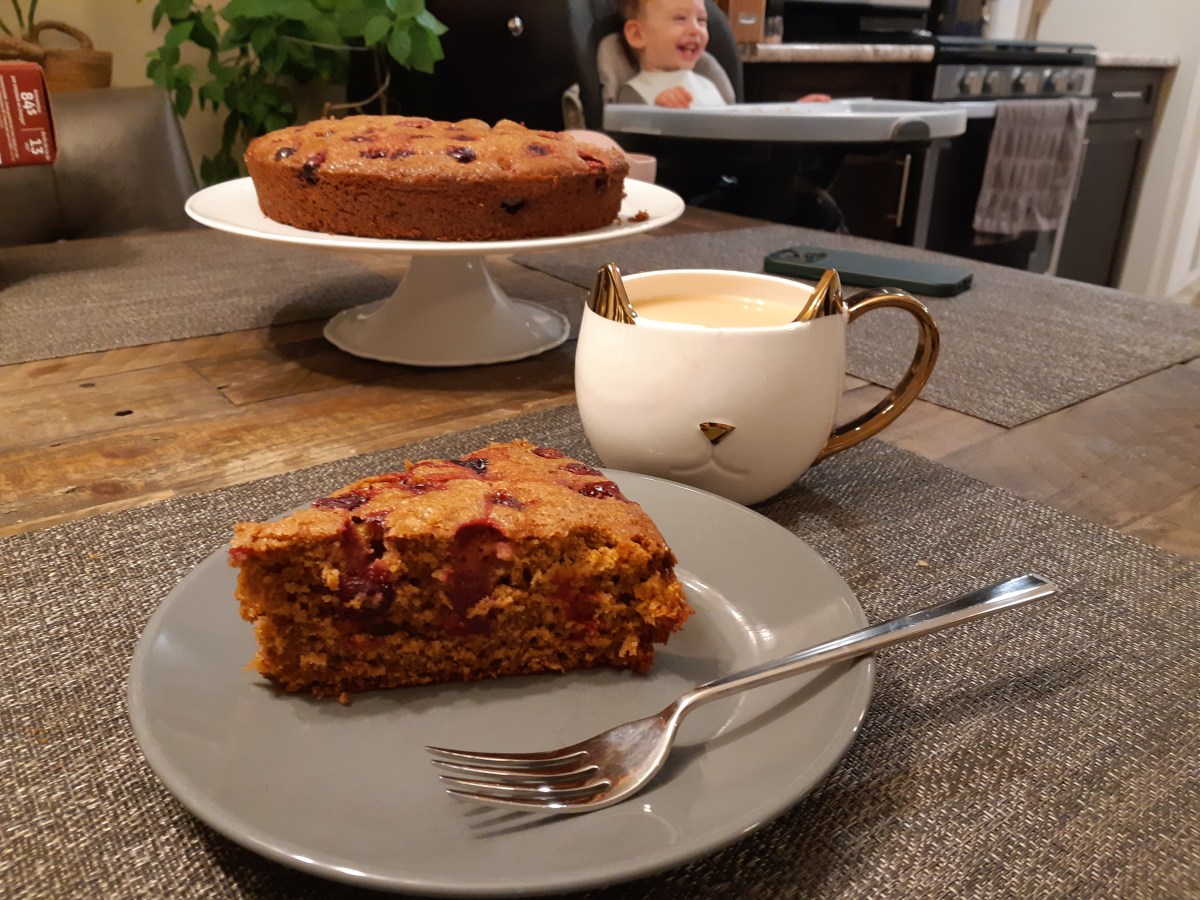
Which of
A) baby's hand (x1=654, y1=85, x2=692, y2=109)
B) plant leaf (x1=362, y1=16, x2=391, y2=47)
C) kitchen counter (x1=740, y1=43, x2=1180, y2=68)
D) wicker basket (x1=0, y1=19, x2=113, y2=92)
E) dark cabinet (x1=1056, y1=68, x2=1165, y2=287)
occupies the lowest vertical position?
dark cabinet (x1=1056, y1=68, x2=1165, y2=287)

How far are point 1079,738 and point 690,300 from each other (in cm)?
44

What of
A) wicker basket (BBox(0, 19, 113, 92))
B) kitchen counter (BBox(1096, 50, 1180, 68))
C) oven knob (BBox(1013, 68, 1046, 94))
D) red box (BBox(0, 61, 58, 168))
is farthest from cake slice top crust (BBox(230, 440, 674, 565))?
kitchen counter (BBox(1096, 50, 1180, 68))

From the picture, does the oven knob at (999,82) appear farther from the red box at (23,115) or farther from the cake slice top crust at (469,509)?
the cake slice top crust at (469,509)

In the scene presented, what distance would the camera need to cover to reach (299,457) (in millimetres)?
783

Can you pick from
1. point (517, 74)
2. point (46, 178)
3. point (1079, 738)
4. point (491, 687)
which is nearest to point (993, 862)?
point (1079, 738)

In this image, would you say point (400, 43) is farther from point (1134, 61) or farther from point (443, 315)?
point (1134, 61)

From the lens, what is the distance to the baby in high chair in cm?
230

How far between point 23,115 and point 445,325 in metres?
0.71

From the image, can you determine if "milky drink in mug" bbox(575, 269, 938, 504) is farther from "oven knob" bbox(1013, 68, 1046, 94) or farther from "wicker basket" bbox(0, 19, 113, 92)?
"oven knob" bbox(1013, 68, 1046, 94)

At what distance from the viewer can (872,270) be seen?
4.25ft

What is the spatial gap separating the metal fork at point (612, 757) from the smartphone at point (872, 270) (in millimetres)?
875

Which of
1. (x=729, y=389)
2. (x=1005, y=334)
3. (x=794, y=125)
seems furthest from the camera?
(x=794, y=125)

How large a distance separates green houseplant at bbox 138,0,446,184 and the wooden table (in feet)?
4.03

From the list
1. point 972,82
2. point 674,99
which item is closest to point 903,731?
point 674,99
